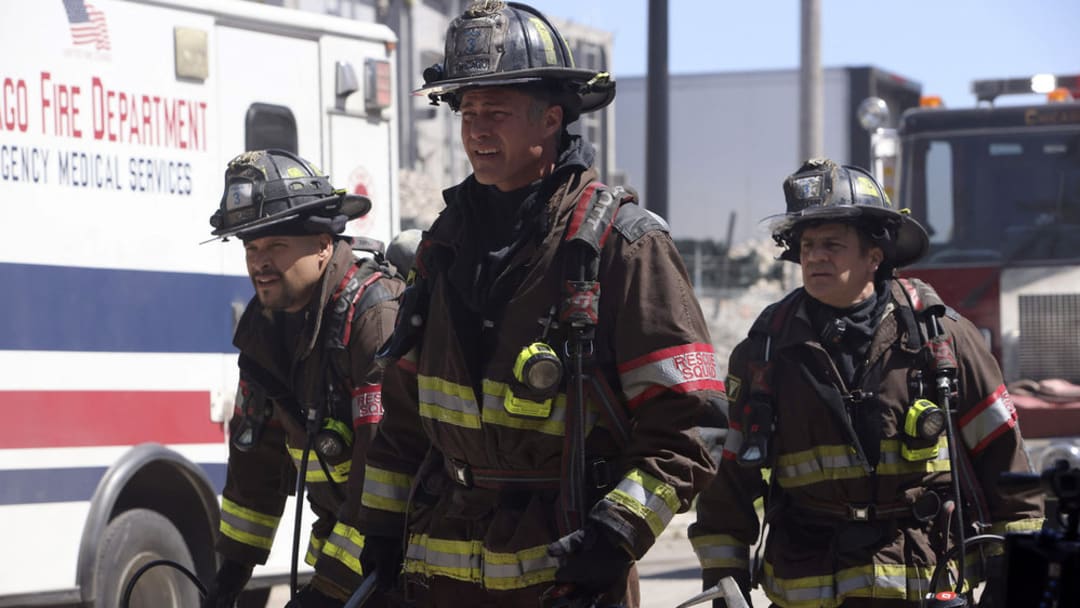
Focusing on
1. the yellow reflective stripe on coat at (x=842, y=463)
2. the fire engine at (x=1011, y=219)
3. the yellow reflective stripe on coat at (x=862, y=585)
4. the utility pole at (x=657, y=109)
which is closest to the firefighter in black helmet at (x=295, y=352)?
the yellow reflective stripe on coat at (x=842, y=463)

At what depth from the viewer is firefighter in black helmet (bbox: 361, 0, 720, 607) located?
360 centimetres

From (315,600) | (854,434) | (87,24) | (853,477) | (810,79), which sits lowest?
(315,600)

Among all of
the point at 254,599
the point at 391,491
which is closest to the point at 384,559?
the point at 391,491

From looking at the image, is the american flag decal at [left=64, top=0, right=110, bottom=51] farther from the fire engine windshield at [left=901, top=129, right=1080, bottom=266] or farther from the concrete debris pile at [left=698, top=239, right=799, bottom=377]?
the concrete debris pile at [left=698, top=239, right=799, bottom=377]

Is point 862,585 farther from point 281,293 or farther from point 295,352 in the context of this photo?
point 281,293

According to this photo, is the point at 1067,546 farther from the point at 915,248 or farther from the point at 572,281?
the point at 915,248

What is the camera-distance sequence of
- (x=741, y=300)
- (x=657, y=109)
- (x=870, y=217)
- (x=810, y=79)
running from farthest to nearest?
(x=741, y=300) < (x=810, y=79) < (x=657, y=109) < (x=870, y=217)

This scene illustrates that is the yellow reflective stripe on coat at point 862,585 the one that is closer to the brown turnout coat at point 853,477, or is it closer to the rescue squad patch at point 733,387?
the brown turnout coat at point 853,477

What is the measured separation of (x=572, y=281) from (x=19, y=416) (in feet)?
11.0

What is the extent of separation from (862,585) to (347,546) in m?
1.48

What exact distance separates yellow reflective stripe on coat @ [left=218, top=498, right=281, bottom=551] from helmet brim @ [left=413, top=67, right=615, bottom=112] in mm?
1795

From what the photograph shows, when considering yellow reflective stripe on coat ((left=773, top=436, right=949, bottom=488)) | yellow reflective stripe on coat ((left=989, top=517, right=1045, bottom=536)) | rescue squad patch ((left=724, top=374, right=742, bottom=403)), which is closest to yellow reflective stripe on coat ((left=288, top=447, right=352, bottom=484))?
rescue squad patch ((left=724, top=374, right=742, bottom=403))

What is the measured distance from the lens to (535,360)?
3.58m

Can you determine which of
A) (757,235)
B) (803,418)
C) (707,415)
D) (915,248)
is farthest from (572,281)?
(757,235)
